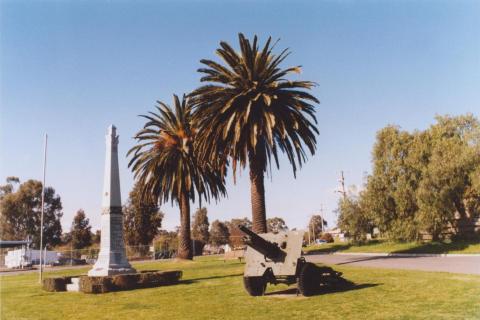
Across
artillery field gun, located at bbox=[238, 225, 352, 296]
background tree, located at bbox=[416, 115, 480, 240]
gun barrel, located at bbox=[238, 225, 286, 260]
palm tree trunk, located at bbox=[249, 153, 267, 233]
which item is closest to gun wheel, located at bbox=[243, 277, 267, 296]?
artillery field gun, located at bbox=[238, 225, 352, 296]

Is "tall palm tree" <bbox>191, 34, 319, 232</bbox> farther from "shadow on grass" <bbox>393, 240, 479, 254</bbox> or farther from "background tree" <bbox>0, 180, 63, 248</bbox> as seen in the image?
"background tree" <bbox>0, 180, 63, 248</bbox>

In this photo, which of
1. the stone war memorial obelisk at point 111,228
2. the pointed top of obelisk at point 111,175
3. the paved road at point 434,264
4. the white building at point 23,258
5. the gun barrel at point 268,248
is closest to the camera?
the gun barrel at point 268,248

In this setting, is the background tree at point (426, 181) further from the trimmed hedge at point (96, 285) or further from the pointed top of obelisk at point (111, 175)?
Result: the trimmed hedge at point (96, 285)

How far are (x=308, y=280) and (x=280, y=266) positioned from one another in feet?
3.22

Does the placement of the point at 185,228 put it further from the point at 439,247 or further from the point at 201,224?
the point at 201,224

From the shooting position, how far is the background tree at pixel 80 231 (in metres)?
70.6

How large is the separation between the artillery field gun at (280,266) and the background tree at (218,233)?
96145 mm

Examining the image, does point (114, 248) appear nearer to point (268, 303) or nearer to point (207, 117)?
point (207, 117)

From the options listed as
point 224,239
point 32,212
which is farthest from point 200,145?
point 224,239

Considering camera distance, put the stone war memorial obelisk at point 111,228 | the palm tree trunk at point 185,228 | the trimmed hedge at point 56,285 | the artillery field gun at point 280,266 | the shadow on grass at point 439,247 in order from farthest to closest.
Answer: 1. the palm tree trunk at point 185,228
2. the shadow on grass at point 439,247
3. the stone war memorial obelisk at point 111,228
4. the trimmed hedge at point 56,285
5. the artillery field gun at point 280,266

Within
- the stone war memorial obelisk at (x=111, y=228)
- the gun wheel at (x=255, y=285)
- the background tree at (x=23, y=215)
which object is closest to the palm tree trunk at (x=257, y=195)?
the stone war memorial obelisk at (x=111, y=228)

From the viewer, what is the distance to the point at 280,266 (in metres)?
12.3

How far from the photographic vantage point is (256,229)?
2147 cm

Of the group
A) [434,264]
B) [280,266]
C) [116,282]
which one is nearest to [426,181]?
[434,264]
